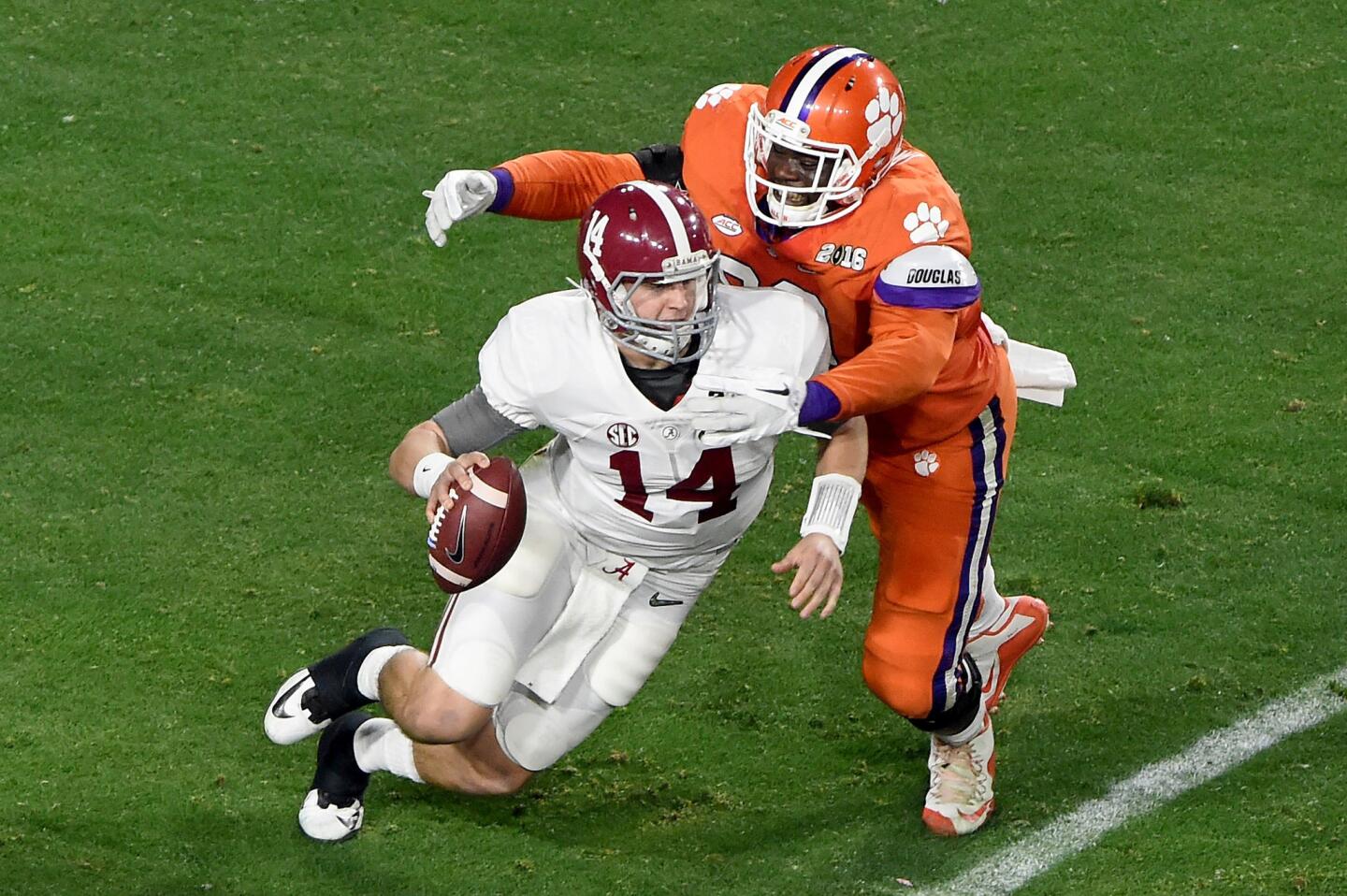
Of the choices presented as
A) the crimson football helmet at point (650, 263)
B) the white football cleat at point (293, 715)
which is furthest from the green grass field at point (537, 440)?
the crimson football helmet at point (650, 263)

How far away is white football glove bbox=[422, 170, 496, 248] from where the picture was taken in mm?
4453

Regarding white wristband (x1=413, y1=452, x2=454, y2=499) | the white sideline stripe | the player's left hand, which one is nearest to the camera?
the player's left hand

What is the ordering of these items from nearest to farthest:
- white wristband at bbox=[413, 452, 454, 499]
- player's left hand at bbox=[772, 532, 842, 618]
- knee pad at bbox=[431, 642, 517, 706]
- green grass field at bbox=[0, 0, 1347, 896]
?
player's left hand at bbox=[772, 532, 842, 618], white wristband at bbox=[413, 452, 454, 499], knee pad at bbox=[431, 642, 517, 706], green grass field at bbox=[0, 0, 1347, 896]

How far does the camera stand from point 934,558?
14.8 ft

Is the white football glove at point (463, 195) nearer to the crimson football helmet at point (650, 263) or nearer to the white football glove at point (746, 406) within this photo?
the crimson football helmet at point (650, 263)

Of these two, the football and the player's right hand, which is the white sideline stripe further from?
the player's right hand

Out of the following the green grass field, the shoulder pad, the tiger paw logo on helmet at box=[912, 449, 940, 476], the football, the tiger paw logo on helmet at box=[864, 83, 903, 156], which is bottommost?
the green grass field

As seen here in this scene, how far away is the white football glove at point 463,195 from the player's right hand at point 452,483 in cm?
81

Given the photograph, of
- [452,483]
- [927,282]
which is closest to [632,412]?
[452,483]

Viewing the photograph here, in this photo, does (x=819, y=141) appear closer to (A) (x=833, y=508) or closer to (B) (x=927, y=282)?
(B) (x=927, y=282)

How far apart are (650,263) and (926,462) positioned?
1.03m

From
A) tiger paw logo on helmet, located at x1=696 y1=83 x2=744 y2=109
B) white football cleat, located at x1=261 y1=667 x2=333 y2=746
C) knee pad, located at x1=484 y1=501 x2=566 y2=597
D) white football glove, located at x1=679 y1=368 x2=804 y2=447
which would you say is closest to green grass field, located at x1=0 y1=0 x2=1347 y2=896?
white football cleat, located at x1=261 y1=667 x2=333 y2=746

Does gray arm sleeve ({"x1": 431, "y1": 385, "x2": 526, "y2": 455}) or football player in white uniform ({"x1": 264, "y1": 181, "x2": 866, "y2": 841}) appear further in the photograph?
gray arm sleeve ({"x1": 431, "y1": 385, "x2": 526, "y2": 455})

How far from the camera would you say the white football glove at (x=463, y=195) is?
4.45 meters
